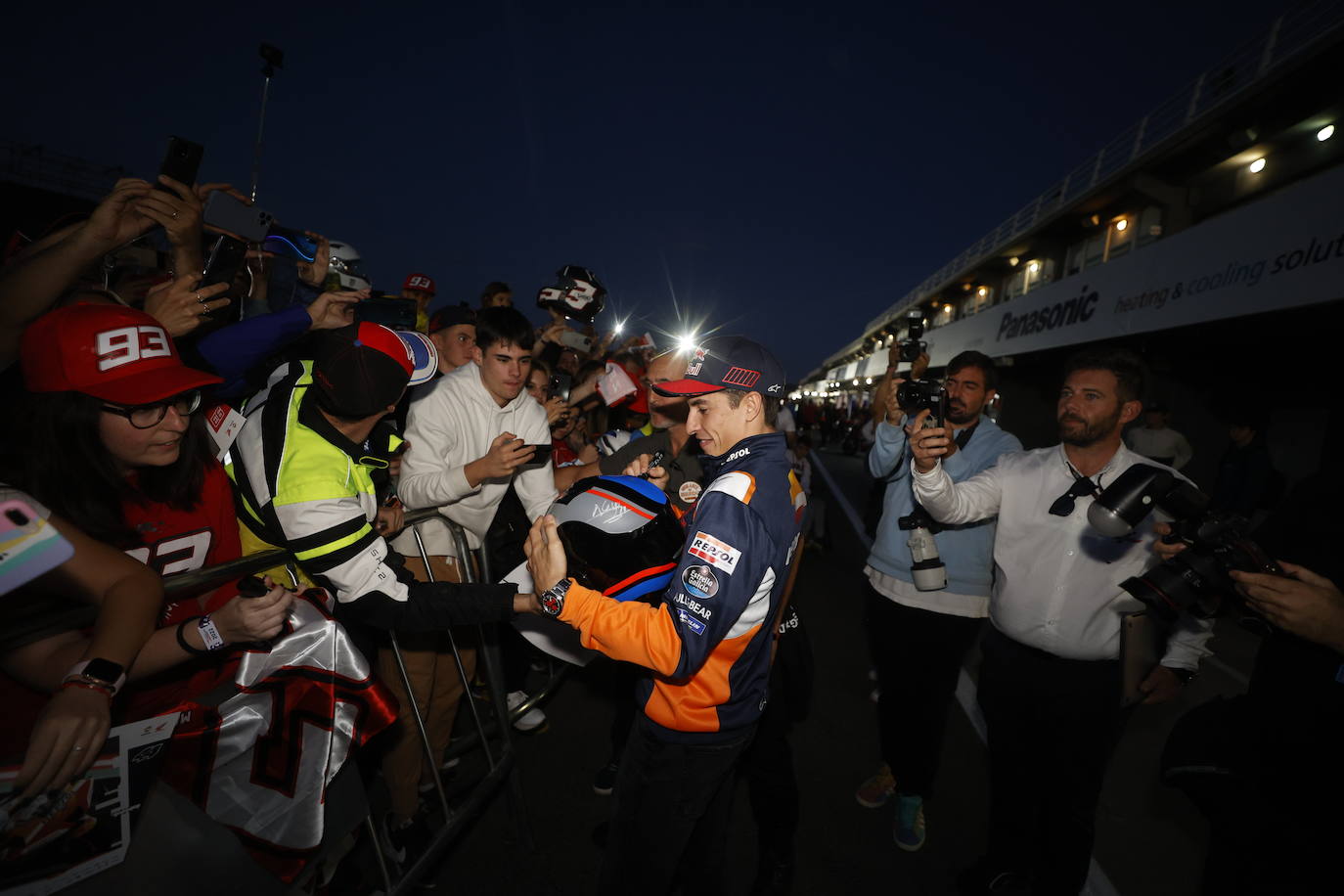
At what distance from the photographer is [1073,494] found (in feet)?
8.17

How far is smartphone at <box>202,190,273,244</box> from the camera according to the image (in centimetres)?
271

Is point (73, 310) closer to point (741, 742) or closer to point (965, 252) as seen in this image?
point (741, 742)

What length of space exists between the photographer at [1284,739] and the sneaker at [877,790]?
1800mm

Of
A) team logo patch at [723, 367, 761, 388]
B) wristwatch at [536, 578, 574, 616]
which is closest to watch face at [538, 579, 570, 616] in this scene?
wristwatch at [536, 578, 574, 616]

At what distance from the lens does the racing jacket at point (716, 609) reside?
1675mm

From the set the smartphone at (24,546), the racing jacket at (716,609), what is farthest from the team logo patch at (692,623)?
the smartphone at (24,546)

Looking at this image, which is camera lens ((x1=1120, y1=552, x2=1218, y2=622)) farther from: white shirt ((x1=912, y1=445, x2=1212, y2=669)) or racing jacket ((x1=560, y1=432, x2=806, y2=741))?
racing jacket ((x1=560, y1=432, x2=806, y2=741))

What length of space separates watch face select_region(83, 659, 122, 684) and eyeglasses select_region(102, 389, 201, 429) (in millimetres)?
700

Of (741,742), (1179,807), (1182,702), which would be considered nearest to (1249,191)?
(1182,702)

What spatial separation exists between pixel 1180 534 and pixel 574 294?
4686mm

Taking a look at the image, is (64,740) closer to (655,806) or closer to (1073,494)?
(655,806)

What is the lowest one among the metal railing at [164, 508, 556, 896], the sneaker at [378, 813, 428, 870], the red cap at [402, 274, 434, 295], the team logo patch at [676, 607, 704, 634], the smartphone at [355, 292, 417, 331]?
the sneaker at [378, 813, 428, 870]

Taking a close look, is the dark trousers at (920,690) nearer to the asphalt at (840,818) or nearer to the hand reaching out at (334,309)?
the asphalt at (840,818)

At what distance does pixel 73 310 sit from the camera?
163cm
